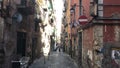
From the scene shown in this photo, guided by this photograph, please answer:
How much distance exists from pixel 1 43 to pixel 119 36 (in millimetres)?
5926

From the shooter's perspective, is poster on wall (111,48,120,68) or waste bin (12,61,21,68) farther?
waste bin (12,61,21,68)

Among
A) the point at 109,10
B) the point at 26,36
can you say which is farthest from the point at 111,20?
the point at 26,36

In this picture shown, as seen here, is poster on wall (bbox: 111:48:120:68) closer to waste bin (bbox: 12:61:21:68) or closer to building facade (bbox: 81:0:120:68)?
building facade (bbox: 81:0:120:68)

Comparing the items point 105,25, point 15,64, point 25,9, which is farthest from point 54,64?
point 105,25

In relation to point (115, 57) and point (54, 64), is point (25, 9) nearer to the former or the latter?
point (115, 57)

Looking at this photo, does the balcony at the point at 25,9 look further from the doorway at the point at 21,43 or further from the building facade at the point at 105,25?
the building facade at the point at 105,25

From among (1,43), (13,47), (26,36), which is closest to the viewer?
(1,43)

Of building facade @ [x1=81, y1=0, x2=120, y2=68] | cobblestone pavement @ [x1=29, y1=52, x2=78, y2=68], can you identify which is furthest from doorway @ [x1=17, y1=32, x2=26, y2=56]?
building facade @ [x1=81, y1=0, x2=120, y2=68]

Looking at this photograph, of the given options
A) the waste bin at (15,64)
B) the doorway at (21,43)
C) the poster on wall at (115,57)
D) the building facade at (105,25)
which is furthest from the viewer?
the doorway at (21,43)

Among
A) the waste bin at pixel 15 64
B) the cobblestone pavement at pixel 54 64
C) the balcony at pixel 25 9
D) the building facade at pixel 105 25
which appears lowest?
the cobblestone pavement at pixel 54 64

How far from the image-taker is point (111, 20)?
40.0 ft

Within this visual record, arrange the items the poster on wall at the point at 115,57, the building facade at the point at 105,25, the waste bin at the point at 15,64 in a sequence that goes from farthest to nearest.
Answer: the waste bin at the point at 15,64
the building facade at the point at 105,25
the poster on wall at the point at 115,57

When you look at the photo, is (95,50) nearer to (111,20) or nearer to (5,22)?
(111,20)

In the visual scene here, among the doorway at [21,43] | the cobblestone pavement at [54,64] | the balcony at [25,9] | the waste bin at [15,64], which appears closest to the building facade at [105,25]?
the waste bin at [15,64]
